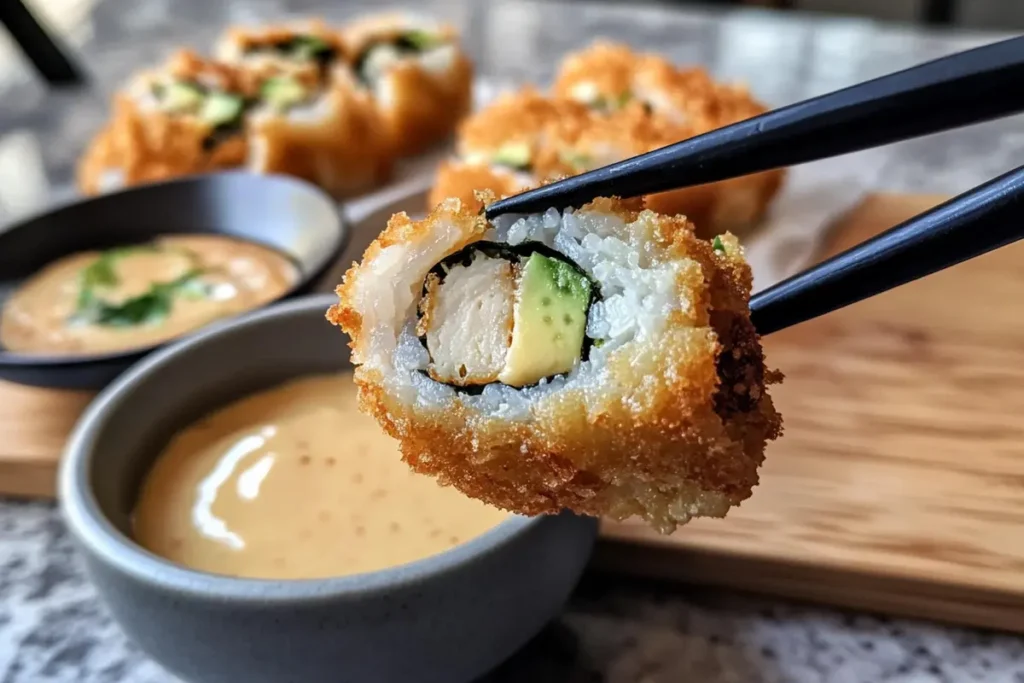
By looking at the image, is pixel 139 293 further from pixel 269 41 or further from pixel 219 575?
pixel 269 41

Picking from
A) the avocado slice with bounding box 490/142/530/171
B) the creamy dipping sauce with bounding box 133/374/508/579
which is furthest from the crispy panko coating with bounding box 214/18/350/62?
the creamy dipping sauce with bounding box 133/374/508/579

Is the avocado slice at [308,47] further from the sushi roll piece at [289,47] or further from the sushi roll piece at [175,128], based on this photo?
the sushi roll piece at [175,128]

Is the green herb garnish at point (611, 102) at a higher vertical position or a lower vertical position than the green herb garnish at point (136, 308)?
higher

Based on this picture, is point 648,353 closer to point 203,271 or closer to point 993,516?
point 993,516

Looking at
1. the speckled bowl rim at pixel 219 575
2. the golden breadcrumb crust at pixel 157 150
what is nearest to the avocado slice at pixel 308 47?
the golden breadcrumb crust at pixel 157 150

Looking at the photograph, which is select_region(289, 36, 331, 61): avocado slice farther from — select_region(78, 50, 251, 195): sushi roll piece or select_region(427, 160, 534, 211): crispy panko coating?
select_region(427, 160, 534, 211): crispy panko coating

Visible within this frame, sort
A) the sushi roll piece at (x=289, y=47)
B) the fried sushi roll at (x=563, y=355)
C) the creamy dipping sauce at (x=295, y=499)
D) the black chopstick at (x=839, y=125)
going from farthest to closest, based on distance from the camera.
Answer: the sushi roll piece at (x=289, y=47) → the creamy dipping sauce at (x=295, y=499) → the fried sushi roll at (x=563, y=355) → the black chopstick at (x=839, y=125)
